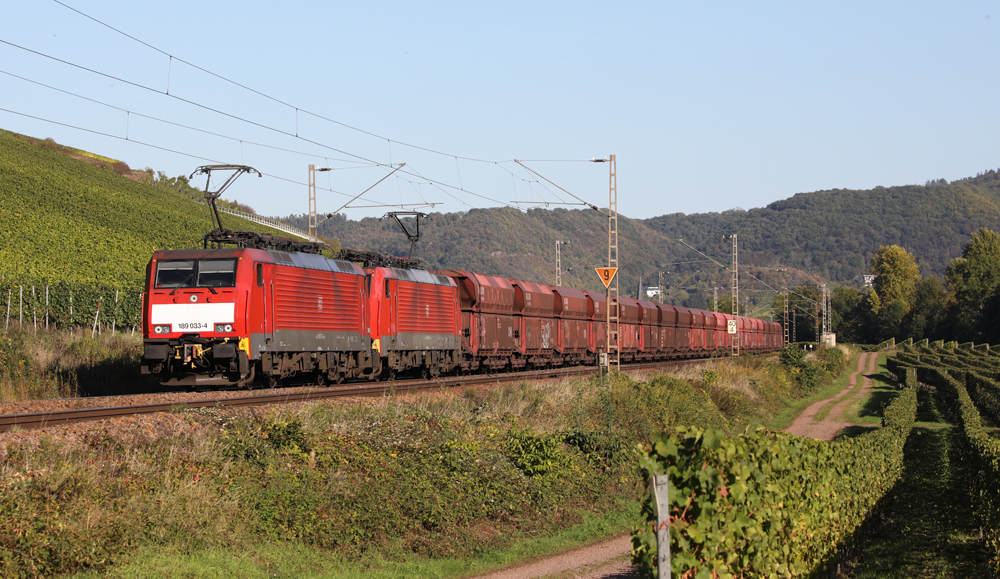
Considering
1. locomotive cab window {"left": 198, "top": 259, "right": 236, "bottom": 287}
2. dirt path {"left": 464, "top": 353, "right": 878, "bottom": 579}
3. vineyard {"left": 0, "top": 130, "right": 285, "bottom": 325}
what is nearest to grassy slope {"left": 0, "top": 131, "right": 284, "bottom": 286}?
vineyard {"left": 0, "top": 130, "right": 285, "bottom": 325}

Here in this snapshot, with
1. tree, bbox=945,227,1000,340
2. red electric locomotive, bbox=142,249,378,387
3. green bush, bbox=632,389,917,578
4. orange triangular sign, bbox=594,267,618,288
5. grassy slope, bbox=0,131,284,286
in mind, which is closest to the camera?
green bush, bbox=632,389,917,578

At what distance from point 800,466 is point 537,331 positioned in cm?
3234

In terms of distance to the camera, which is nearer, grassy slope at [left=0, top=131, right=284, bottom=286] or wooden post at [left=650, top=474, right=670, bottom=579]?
wooden post at [left=650, top=474, right=670, bottom=579]

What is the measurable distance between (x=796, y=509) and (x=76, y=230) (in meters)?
59.9

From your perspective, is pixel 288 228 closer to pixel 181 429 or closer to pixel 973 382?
pixel 973 382

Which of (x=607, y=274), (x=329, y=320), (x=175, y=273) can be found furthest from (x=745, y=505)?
(x=607, y=274)

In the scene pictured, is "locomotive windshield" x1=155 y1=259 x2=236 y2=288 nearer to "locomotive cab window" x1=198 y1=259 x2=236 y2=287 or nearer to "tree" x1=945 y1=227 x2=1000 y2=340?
"locomotive cab window" x1=198 y1=259 x2=236 y2=287

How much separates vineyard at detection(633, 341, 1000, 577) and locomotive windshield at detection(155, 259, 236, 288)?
15194mm

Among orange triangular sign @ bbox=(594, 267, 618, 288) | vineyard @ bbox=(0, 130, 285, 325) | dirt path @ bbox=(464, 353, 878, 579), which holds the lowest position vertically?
dirt path @ bbox=(464, 353, 878, 579)

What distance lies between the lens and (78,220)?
204ft

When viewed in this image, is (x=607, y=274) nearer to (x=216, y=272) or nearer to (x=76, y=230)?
(x=216, y=272)

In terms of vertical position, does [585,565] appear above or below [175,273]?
below

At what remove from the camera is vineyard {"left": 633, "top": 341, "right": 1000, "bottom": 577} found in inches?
290

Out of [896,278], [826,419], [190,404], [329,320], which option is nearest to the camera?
[190,404]
